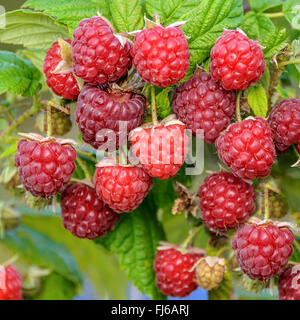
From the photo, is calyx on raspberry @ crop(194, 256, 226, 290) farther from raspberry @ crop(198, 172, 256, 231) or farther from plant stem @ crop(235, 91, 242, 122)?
plant stem @ crop(235, 91, 242, 122)

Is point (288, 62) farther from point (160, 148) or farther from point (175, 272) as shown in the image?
point (175, 272)

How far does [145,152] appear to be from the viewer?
1.12 meters

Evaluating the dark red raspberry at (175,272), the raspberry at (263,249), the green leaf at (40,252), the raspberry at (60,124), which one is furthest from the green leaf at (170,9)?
the green leaf at (40,252)

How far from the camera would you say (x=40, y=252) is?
2014 mm

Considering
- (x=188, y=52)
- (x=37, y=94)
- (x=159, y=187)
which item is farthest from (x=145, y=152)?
(x=37, y=94)

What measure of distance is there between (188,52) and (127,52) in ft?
0.38

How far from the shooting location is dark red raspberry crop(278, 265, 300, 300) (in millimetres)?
1239

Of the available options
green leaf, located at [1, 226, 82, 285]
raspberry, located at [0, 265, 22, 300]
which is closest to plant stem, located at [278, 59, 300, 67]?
raspberry, located at [0, 265, 22, 300]

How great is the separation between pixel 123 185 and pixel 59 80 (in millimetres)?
252

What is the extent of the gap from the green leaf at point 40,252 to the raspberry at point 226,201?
35.2 inches

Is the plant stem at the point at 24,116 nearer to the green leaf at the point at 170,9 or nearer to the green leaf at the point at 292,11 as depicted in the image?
the green leaf at the point at 170,9

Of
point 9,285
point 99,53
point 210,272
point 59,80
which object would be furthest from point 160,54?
point 9,285

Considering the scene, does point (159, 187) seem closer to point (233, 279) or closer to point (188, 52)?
point (233, 279)

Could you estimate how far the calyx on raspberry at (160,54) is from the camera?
1071 millimetres
